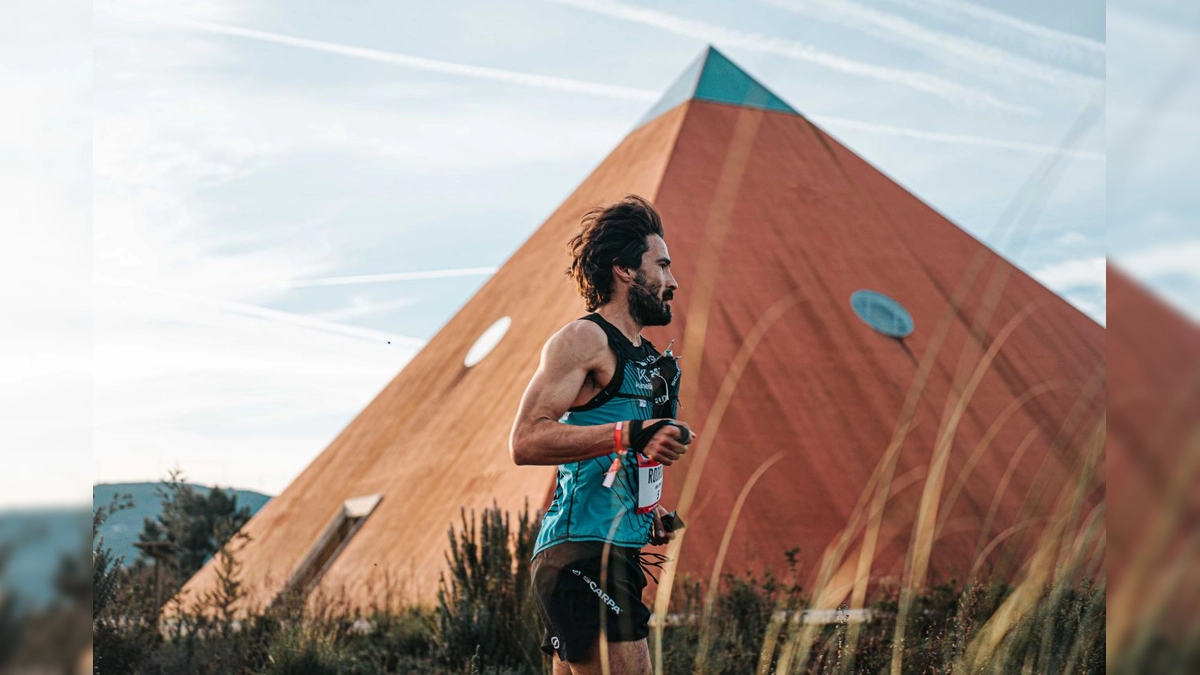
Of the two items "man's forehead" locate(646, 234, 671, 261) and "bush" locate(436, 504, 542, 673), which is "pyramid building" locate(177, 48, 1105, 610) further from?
"man's forehead" locate(646, 234, 671, 261)

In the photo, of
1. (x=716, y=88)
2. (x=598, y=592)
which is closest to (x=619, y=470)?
(x=598, y=592)

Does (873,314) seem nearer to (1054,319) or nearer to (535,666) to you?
(1054,319)

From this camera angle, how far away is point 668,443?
2.51 m

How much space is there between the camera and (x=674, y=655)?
5.59 meters

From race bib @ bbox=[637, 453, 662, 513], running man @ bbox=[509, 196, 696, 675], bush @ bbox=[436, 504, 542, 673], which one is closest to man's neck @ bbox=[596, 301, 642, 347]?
running man @ bbox=[509, 196, 696, 675]

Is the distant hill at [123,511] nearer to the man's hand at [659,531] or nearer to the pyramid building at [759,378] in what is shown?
the pyramid building at [759,378]

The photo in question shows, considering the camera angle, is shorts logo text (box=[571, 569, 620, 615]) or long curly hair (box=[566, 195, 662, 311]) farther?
long curly hair (box=[566, 195, 662, 311])

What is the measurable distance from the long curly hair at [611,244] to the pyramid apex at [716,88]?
45.3 ft

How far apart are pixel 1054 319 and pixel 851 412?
5079 millimetres

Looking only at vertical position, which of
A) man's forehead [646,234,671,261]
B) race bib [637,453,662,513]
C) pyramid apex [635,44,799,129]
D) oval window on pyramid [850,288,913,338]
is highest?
pyramid apex [635,44,799,129]

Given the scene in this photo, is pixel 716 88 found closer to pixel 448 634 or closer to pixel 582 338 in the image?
pixel 448 634

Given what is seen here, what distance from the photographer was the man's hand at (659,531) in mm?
2941

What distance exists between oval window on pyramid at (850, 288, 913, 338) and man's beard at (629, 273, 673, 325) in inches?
452

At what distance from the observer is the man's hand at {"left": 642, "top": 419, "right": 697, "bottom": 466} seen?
2.50 m
